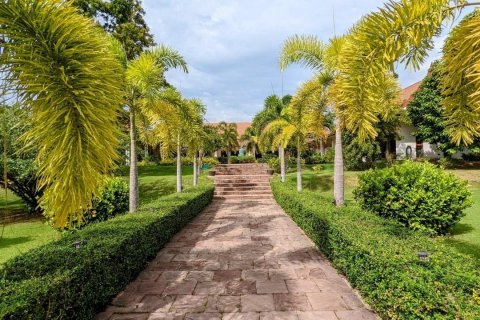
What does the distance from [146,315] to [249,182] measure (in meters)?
15.8

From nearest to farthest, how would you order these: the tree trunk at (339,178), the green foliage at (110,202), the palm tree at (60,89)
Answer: the palm tree at (60,89) → the tree trunk at (339,178) → the green foliage at (110,202)

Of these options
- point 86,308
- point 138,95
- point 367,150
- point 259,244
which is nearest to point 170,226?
point 259,244

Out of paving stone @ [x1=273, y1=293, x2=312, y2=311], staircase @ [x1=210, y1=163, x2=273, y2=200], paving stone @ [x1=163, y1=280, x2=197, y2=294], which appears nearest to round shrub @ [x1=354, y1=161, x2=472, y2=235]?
paving stone @ [x1=273, y1=293, x2=312, y2=311]

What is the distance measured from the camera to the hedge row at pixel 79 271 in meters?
2.74

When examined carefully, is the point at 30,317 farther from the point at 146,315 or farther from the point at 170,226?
the point at 170,226

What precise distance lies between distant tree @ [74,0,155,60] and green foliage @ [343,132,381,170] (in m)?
17.3

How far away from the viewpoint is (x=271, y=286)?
15.8 ft

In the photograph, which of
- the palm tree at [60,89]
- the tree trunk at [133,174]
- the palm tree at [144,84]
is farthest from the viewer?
the tree trunk at [133,174]

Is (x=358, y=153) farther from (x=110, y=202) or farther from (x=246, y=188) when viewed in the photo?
(x=110, y=202)

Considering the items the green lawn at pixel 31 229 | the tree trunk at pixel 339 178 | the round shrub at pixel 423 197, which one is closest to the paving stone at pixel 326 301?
the green lawn at pixel 31 229

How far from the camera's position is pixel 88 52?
2.53m

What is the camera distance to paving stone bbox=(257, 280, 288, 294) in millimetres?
4633

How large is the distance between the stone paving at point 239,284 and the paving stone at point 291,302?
13mm

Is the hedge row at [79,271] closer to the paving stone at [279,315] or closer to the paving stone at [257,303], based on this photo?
the paving stone at [257,303]
